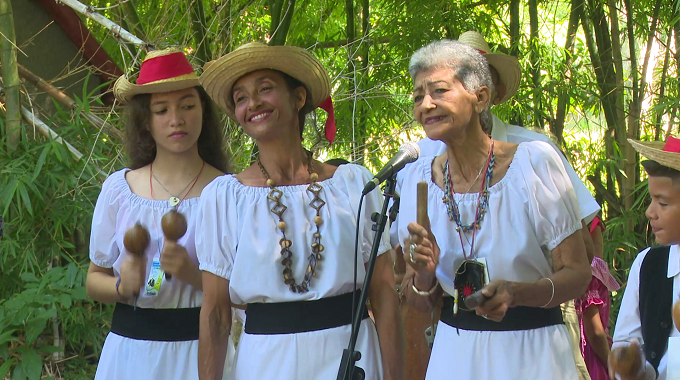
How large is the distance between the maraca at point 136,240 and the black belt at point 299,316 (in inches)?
23.6

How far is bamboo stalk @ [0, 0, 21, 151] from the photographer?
15.8 feet

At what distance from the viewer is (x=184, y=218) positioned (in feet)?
9.87

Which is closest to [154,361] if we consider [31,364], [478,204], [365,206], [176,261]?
[176,261]

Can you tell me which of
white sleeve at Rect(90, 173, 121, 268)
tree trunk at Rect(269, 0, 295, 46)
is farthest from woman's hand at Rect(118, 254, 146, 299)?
tree trunk at Rect(269, 0, 295, 46)

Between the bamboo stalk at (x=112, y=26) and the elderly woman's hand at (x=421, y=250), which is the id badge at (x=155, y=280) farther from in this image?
the bamboo stalk at (x=112, y=26)

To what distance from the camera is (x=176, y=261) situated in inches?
116

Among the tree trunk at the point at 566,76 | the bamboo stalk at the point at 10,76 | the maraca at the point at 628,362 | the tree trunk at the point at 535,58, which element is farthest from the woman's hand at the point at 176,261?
the tree trunk at the point at 566,76

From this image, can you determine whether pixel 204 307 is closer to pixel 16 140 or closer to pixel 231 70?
pixel 231 70

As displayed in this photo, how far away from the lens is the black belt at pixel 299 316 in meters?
2.66

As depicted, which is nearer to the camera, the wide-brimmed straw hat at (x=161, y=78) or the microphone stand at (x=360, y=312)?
the microphone stand at (x=360, y=312)

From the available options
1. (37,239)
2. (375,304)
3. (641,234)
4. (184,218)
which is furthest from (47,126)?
(641,234)

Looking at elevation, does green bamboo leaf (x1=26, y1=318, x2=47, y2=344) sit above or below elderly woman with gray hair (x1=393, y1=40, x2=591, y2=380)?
below

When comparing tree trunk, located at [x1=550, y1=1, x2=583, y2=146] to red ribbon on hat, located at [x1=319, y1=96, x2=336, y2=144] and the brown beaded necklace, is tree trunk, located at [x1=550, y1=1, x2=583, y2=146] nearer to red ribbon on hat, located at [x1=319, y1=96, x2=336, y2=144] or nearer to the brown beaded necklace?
red ribbon on hat, located at [x1=319, y1=96, x2=336, y2=144]

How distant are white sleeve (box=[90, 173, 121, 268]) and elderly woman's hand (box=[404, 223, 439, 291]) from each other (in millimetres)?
1331
